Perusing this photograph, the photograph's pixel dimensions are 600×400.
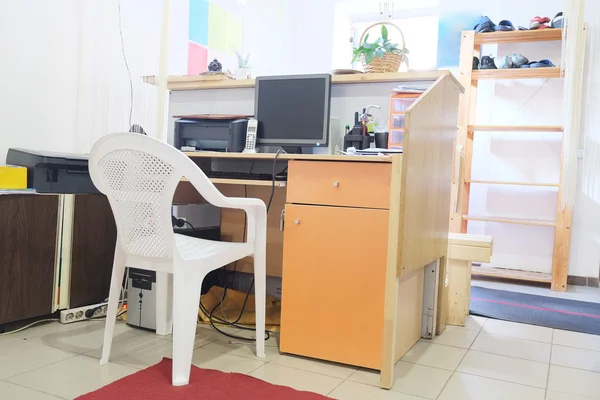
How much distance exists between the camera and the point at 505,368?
7.16ft

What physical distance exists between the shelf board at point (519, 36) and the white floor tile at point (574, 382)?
9.08 feet

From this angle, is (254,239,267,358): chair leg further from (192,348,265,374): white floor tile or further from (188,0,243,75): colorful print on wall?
(188,0,243,75): colorful print on wall

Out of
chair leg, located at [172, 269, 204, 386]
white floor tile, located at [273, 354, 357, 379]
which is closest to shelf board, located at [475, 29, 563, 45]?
white floor tile, located at [273, 354, 357, 379]

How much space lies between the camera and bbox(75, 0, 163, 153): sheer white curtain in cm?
309

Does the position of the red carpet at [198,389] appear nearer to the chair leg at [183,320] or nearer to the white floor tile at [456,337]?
the chair leg at [183,320]

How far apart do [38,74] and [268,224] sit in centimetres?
150

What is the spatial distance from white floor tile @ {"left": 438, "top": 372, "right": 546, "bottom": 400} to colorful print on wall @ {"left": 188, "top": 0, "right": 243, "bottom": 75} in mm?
2988

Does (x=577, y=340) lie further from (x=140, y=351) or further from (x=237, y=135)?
(x=140, y=351)

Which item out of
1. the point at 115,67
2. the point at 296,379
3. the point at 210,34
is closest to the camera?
the point at 296,379

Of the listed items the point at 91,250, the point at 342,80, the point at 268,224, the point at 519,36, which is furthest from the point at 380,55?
the point at 519,36

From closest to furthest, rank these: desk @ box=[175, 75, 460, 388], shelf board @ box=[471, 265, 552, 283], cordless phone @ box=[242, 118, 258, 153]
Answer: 1. desk @ box=[175, 75, 460, 388]
2. cordless phone @ box=[242, 118, 258, 153]
3. shelf board @ box=[471, 265, 552, 283]

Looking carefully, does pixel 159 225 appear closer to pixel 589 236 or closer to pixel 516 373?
pixel 516 373

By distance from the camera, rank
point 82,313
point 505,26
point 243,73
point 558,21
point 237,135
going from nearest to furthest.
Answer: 1. point 82,313
2. point 237,135
3. point 243,73
4. point 558,21
5. point 505,26

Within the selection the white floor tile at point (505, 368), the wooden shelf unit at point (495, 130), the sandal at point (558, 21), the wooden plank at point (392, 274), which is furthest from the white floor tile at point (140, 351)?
the sandal at point (558, 21)
